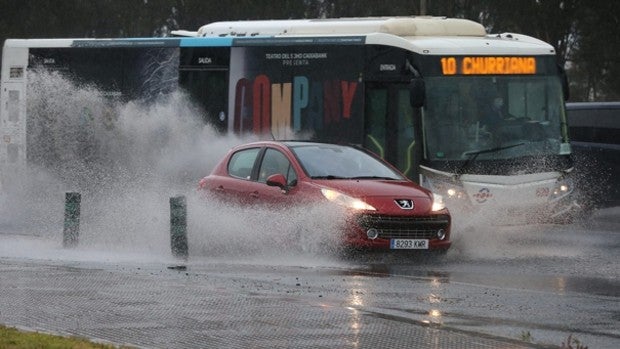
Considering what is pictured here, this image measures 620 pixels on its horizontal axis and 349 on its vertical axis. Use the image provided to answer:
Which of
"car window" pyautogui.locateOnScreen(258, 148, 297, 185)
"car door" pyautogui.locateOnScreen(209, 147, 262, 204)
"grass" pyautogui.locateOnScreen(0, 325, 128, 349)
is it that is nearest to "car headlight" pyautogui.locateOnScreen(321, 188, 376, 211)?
"car window" pyautogui.locateOnScreen(258, 148, 297, 185)

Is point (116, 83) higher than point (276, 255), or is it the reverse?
point (116, 83)

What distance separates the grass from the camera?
34.1 feet

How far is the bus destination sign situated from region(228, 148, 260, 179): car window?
370cm

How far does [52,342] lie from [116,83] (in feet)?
60.5

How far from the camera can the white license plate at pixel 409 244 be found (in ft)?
61.3

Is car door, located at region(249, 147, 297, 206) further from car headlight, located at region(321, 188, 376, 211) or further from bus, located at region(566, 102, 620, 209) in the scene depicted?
bus, located at region(566, 102, 620, 209)

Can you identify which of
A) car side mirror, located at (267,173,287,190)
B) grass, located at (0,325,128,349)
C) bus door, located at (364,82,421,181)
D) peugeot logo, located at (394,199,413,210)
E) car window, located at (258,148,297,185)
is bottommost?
grass, located at (0,325,128,349)

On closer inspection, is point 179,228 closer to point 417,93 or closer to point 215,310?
point 417,93

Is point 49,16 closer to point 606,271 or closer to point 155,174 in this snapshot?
point 155,174

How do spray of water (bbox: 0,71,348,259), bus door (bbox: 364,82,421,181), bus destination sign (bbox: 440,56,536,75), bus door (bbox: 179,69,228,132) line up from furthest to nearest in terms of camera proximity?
bus door (bbox: 179,69,228,132) → spray of water (bbox: 0,71,348,259) → bus destination sign (bbox: 440,56,536,75) → bus door (bbox: 364,82,421,181)

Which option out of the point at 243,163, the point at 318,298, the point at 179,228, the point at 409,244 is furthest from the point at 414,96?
the point at 318,298

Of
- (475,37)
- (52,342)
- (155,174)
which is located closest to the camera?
(52,342)

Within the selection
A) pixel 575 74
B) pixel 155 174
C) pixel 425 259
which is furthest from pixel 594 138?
pixel 575 74

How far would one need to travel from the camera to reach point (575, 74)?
72.8 meters
